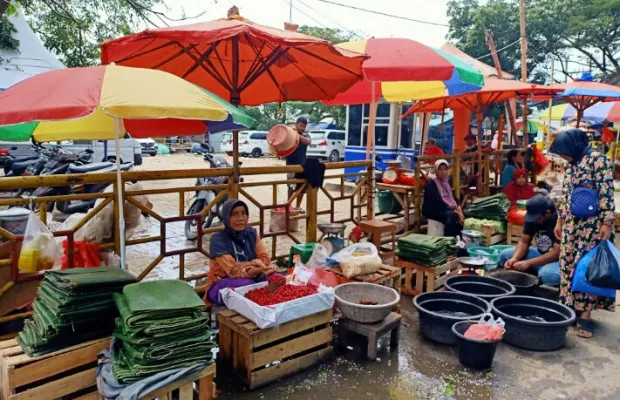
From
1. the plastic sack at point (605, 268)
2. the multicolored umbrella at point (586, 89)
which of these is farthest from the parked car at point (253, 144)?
the plastic sack at point (605, 268)

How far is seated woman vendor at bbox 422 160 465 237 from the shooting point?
682cm

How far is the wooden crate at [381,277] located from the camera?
4.32m

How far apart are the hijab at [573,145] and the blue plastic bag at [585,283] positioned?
86 cm

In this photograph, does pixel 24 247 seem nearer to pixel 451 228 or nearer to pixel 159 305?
pixel 159 305

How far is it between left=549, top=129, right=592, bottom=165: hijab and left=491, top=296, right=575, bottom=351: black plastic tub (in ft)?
4.44

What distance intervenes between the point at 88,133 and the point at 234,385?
8.64 feet

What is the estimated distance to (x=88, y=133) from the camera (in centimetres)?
430

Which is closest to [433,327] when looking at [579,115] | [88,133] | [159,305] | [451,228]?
[159,305]

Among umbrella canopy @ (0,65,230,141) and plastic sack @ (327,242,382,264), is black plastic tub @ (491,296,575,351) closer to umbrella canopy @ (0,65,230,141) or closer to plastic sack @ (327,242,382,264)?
plastic sack @ (327,242,382,264)

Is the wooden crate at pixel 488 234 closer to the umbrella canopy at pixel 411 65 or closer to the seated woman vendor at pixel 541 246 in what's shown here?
the seated woman vendor at pixel 541 246

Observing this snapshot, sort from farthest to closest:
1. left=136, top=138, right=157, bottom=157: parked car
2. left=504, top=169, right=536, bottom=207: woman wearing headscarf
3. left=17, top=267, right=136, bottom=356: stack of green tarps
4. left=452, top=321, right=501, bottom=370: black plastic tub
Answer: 1. left=136, top=138, right=157, bottom=157: parked car
2. left=504, top=169, right=536, bottom=207: woman wearing headscarf
3. left=452, top=321, right=501, bottom=370: black plastic tub
4. left=17, top=267, right=136, bottom=356: stack of green tarps

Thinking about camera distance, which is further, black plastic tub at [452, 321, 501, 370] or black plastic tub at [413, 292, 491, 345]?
black plastic tub at [413, 292, 491, 345]

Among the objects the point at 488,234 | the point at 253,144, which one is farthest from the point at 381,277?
the point at 253,144

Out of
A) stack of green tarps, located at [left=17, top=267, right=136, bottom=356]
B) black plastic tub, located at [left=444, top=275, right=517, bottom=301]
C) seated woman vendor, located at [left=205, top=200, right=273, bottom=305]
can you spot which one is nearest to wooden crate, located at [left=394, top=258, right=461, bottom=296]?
black plastic tub, located at [left=444, top=275, right=517, bottom=301]
